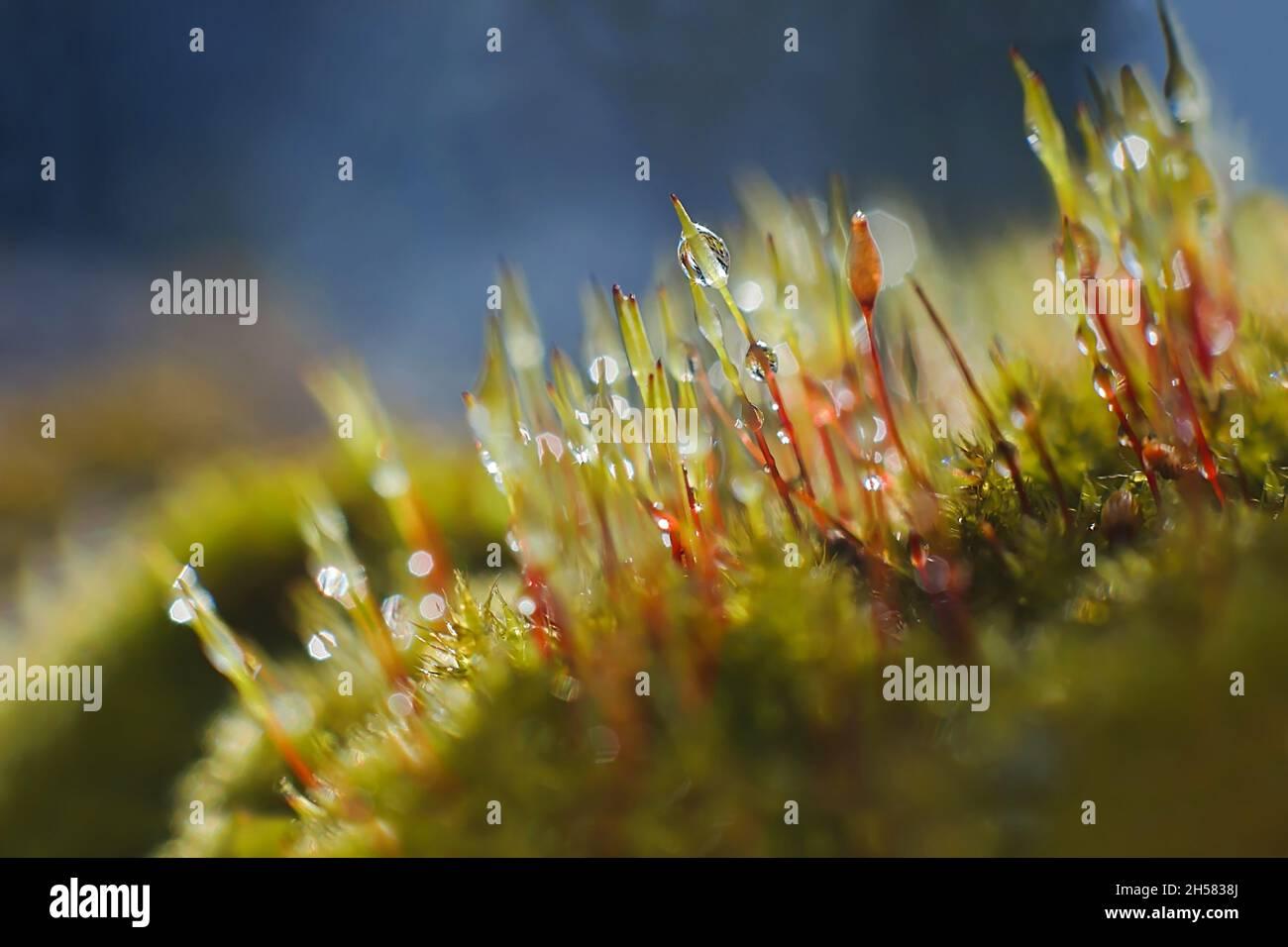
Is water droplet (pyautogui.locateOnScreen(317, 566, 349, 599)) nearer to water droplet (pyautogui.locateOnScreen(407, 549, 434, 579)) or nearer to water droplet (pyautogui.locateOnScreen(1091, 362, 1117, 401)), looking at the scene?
water droplet (pyautogui.locateOnScreen(407, 549, 434, 579))

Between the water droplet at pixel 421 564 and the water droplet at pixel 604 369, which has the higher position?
the water droplet at pixel 604 369

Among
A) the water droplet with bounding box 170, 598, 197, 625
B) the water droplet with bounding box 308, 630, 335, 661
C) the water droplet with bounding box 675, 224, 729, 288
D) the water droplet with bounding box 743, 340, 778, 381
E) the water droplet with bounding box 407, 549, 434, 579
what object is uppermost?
the water droplet with bounding box 675, 224, 729, 288

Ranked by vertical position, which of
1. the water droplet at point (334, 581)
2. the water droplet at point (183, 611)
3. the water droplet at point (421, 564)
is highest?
the water droplet at point (421, 564)

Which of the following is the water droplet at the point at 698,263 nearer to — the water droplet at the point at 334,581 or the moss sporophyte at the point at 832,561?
the moss sporophyte at the point at 832,561

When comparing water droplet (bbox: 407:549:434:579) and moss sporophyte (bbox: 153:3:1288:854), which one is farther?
water droplet (bbox: 407:549:434:579)

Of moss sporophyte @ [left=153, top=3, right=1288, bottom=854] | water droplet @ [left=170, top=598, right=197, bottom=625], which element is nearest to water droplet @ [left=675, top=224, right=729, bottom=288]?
moss sporophyte @ [left=153, top=3, right=1288, bottom=854]

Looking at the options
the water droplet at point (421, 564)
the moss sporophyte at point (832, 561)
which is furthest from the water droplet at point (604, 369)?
the water droplet at point (421, 564)

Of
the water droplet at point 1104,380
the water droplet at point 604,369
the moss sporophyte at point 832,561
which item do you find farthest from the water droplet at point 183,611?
the water droplet at point 1104,380

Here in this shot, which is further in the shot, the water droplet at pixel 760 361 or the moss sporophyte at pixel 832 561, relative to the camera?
the water droplet at pixel 760 361
